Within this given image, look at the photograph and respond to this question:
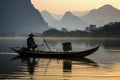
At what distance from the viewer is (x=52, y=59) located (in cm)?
4759

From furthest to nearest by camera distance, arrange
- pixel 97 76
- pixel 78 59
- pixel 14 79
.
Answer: pixel 78 59, pixel 97 76, pixel 14 79

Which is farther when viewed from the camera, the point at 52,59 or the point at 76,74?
the point at 52,59

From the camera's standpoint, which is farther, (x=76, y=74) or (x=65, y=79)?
(x=76, y=74)

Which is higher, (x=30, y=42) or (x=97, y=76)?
(x=30, y=42)

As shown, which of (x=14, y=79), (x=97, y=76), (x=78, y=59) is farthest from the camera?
(x=78, y=59)

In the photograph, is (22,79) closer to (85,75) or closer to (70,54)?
(85,75)

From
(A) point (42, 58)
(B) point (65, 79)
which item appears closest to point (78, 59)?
(A) point (42, 58)

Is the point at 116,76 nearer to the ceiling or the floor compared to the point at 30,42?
nearer to the floor

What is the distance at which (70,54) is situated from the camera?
4762 cm

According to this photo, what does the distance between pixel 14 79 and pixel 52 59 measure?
19.9 m

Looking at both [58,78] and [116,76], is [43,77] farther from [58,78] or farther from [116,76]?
[116,76]

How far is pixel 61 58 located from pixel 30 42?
5.10 metres

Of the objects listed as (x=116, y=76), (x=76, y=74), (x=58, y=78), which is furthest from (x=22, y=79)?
(x=116, y=76)

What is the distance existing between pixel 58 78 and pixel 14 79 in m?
3.39
